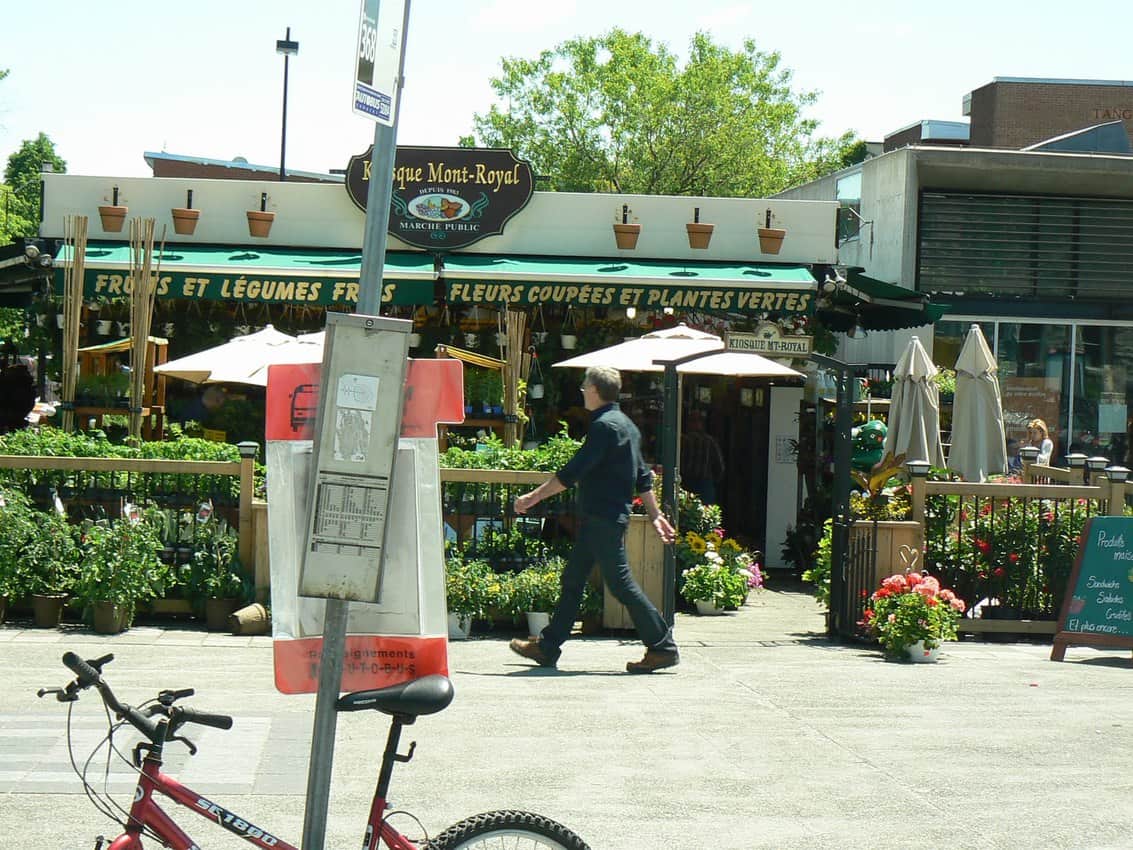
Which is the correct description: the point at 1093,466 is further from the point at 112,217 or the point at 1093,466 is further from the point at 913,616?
the point at 112,217

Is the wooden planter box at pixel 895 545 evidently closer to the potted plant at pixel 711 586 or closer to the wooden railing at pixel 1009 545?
the wooden railing at pixel 1009 545

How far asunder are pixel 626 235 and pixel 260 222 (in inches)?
175

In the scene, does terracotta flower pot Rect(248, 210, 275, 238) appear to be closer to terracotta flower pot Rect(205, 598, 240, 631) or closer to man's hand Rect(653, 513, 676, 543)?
terracotta flower pot Rect(205, 598, 240, 631)

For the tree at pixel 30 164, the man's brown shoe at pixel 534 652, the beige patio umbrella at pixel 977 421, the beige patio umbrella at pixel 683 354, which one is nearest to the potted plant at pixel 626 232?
the beige patio umbrella at pixel 683 354

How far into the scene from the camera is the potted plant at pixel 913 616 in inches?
393

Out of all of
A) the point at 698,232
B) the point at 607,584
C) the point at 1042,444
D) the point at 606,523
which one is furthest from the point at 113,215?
the point at 1042,444

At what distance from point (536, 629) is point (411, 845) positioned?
Result: 6773 millimetres

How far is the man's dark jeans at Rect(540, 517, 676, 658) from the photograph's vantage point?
9.12 meters

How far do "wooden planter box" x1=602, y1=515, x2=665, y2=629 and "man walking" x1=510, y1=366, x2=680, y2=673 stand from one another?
4.90 feet

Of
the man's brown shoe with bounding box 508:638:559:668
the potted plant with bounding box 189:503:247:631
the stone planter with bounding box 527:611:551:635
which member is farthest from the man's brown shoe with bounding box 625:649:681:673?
the potted plant with bounding box 189:503:247:631

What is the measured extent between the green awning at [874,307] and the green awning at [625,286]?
0.61 meters

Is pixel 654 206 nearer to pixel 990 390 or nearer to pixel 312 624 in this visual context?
pixel 990 390

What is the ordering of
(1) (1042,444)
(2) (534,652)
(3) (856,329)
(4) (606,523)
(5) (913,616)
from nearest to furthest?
(4) (606,523) → (2) (534,652) → (5) (913,616) → (1) (1042,444) → (3) (856,329)

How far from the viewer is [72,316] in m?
14.0
